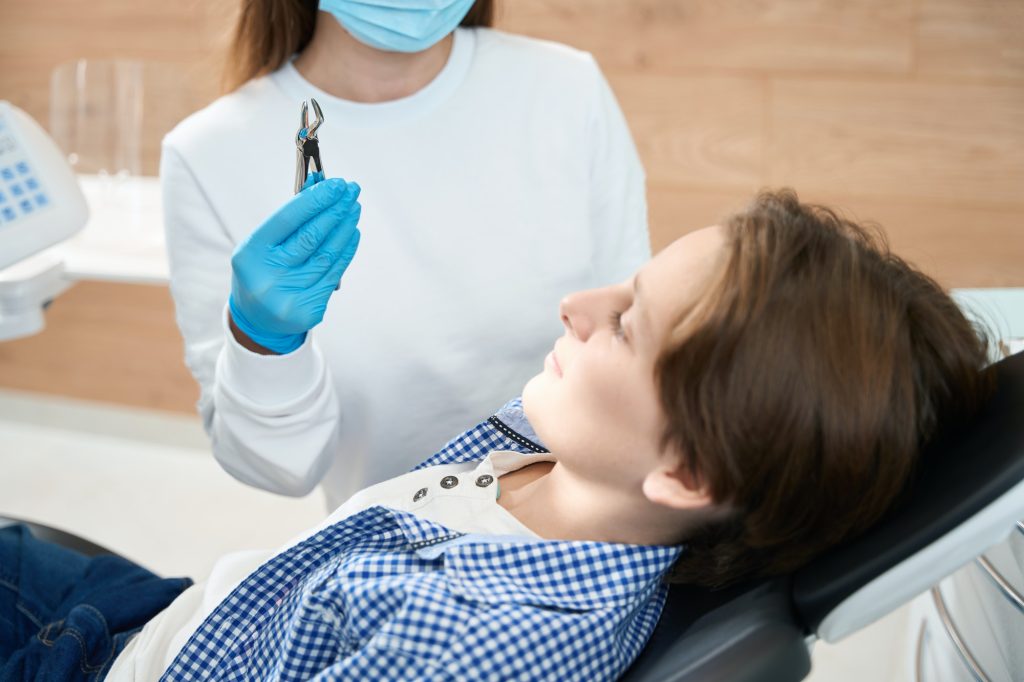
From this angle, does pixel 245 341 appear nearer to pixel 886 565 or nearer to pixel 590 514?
pixel 590 514

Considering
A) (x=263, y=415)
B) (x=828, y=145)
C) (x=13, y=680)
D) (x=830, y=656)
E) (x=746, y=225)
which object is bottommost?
(x=830, y=656)

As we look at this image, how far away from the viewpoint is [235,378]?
1.12 meters

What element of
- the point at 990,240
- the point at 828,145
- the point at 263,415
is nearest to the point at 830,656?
the point at 990,240

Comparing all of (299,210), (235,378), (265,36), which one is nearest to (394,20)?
(265,36)

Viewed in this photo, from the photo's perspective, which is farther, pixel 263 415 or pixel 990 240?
pixel 990 240

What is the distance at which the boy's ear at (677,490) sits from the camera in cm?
89

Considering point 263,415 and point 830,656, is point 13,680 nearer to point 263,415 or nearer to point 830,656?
point 263,415

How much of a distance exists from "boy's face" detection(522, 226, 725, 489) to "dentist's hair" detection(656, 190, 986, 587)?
0.03 meters

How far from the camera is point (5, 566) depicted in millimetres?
1164

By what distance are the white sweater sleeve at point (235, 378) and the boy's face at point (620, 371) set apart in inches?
11.5

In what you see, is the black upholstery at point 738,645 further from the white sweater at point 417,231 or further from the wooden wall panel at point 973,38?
the wooden wall panel at point 973,38

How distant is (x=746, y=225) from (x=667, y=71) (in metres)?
1.21

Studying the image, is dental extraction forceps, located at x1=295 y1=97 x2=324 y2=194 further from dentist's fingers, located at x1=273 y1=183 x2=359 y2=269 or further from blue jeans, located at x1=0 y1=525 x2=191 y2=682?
blue jeans, located at x1=0 y1=525 x2=191 y2=682

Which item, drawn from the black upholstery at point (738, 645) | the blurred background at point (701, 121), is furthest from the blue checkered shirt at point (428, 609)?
the blurred background at point (701, 121)
